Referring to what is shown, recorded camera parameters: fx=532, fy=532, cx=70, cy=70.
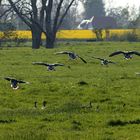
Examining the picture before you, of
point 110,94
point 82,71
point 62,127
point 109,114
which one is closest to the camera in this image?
point 62,127

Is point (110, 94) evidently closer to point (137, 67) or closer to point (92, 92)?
point (92, 92)

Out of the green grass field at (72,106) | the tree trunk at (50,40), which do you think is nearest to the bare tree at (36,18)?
the tree trunk at (50,40)

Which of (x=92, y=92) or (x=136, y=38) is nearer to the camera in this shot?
(x=92, y=92)

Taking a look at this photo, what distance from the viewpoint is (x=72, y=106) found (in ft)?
45.0

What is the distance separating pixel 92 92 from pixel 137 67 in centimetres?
1002

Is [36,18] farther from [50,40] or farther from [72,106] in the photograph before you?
[72,106]

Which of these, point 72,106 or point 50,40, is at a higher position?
point 72,106

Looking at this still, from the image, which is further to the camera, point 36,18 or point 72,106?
point 36,18

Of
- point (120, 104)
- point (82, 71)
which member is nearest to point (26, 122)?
point (120, 104)

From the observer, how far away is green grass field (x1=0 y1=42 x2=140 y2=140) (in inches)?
417

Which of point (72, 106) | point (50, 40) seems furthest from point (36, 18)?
point (72, 106)

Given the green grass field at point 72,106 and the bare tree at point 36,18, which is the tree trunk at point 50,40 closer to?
the bare tree at point 36,18

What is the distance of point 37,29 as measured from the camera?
2084 inches

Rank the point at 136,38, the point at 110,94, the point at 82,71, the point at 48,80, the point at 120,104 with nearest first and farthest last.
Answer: the point at 120,104 < the point at 110,94 < the point at 48,80 < the point at 82,71 < the point at 136,38
